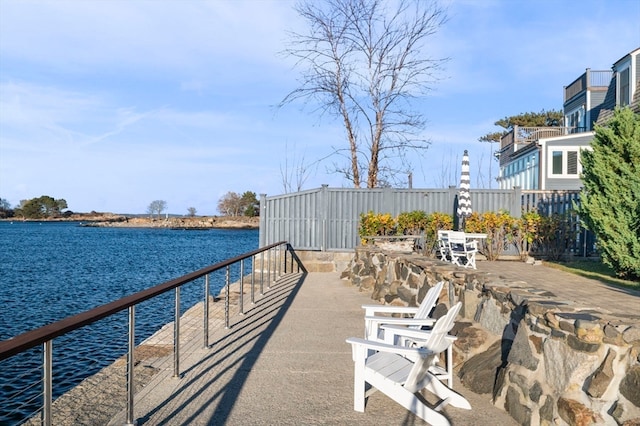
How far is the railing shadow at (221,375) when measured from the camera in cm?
443

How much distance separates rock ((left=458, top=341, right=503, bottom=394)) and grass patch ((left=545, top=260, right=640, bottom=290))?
4.87 m

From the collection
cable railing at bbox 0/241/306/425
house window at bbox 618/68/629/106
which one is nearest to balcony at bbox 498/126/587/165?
house window at bbox 618/68/629/106

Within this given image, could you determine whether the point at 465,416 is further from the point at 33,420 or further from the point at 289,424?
the point at 33,420

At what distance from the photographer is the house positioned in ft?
75.2

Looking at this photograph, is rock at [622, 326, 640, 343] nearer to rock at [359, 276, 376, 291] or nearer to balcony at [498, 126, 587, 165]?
rock at [359, 276, 376, 291]

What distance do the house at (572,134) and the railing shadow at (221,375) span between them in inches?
→ 765

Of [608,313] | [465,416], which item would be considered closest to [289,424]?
[465,416]

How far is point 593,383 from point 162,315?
35.1 feet

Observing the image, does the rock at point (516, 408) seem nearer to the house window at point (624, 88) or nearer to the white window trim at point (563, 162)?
the house window at point (624, 88)

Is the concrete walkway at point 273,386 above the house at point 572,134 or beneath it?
beneath

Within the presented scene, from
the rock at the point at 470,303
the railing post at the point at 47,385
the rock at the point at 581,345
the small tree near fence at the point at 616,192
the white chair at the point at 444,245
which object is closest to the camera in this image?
the railing post at the point at 47,385

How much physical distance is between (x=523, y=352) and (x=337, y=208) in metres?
12.2

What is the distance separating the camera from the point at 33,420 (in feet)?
17.3

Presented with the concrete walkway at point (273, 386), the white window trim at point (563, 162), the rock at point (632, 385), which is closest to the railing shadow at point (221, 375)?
the concrete walkway at point (273, 386)
